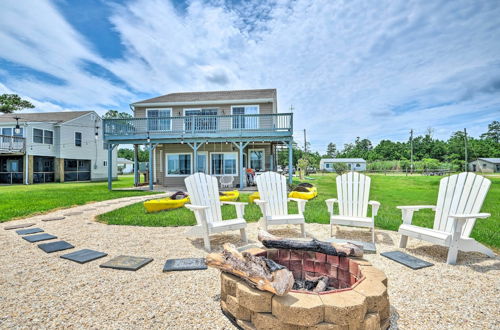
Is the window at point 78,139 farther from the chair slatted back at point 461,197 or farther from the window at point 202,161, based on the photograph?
the chair slatted back at point 461,197

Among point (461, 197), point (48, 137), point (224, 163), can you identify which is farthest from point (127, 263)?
point (48, 137)

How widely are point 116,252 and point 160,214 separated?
2.70 metres

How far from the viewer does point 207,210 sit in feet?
12.7

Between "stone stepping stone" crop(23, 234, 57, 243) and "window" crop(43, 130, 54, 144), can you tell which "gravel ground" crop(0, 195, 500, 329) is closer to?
"stone stepping stone" crop(23, 234, 57, 243)

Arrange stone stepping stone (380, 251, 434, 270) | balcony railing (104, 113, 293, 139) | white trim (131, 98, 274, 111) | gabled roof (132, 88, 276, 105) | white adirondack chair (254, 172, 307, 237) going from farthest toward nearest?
gabled roof (132, 88, 276, 105) → white trim (131, 98, 274, 111) → balcony railing (104, 113, 293, 139) → white adirondack chair (254, 172, 307, 237) → stone stepping stone (380, 251, 434, 270)

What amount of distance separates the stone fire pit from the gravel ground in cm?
24

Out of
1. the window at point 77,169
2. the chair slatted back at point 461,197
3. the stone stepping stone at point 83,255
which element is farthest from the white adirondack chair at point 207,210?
the window at point 77,169

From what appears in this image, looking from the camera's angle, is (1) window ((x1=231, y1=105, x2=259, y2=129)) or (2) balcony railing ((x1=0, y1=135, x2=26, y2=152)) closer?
(1) window ((x1=231, y1=105, x2=259, y2=129))

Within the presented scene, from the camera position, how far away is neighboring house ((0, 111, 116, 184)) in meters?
17.7

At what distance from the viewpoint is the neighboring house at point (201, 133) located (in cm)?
1216

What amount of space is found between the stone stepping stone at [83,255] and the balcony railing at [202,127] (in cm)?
884

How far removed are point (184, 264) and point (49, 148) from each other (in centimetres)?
2251

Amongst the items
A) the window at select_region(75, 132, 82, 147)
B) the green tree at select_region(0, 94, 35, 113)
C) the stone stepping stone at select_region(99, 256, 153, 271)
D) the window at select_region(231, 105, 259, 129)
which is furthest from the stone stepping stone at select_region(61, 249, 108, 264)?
the green tree at select_region(0, 94, 35, 113)

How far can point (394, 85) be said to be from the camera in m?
14.2
